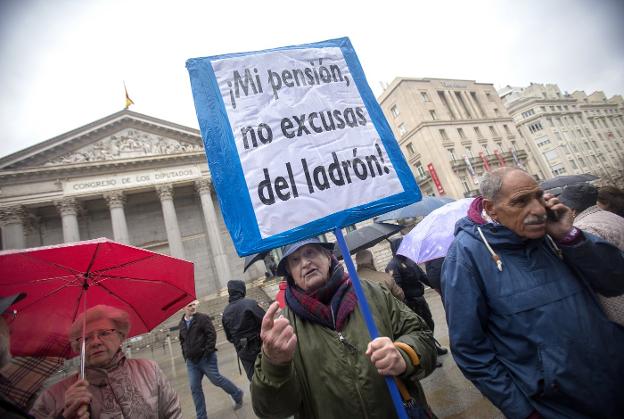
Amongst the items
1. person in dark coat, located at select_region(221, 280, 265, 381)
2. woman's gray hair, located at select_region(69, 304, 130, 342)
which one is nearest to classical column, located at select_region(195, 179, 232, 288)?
person in dark coat, located at select_region(221, 280, 265, 381)

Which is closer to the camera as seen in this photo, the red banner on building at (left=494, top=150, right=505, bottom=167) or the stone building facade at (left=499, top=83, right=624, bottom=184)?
the red banner on building at (left=494, top=150, right=505, bottom=167)

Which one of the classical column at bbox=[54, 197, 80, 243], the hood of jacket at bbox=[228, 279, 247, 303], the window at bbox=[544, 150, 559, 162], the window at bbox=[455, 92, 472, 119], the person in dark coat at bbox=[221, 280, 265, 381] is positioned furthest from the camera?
the window at bbox=[544, 150, 559, 162]

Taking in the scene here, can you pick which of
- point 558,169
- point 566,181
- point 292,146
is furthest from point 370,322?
point 558,169

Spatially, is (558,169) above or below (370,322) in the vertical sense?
above

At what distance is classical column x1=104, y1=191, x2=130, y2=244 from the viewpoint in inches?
734

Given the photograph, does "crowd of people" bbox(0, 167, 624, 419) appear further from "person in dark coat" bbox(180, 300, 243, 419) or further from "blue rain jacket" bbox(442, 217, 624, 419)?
"person in dark coat" bbox(180, 300, 243, 419)

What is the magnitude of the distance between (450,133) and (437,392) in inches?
1503

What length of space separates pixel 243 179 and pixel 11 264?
4.46ft

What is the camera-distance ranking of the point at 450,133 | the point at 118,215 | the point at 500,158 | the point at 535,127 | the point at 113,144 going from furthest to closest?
the point at 535,127 → the point at 450,133 → the point at 500,158 → the point at 113,144 → the point at 118,215

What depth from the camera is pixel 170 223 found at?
19906mm

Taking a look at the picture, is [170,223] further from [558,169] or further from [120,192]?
[558,169]

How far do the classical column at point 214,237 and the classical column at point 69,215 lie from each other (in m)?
7.36

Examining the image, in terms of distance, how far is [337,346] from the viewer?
1.68 m

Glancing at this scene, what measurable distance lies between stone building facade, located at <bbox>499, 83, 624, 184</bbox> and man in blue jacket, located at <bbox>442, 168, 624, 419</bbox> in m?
60.2
